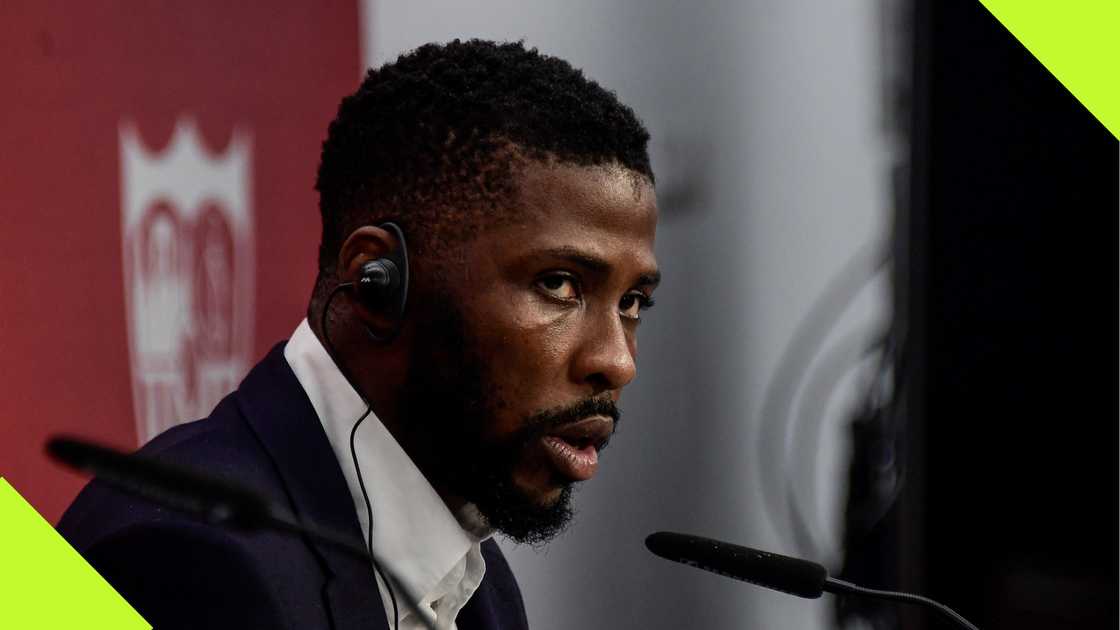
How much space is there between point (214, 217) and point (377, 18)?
552 mm

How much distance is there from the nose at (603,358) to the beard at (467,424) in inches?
0.8

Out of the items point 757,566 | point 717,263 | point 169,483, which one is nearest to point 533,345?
point 757,566

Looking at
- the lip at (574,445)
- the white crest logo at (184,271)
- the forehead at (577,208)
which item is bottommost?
the lip at (574,445)

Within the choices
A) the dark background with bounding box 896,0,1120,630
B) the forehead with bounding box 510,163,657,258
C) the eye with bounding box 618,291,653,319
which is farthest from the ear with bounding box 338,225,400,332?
the dark background with bounding box 896,0,1120,630

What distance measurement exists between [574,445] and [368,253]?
255 mm

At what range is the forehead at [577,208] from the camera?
1126 millimetres

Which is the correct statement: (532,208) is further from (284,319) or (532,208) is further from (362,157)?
(284,319)

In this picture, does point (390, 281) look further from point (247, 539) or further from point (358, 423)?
point (247, 539)

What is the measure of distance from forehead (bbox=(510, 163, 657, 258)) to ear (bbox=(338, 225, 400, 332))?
0.39ft

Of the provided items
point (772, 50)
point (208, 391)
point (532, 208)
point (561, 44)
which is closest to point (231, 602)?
point (532, 208)

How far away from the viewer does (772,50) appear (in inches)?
84.8

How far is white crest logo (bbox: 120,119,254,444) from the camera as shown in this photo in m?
1.43

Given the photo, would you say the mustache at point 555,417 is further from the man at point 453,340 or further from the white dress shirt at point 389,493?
the white dress shirt at point 389,493

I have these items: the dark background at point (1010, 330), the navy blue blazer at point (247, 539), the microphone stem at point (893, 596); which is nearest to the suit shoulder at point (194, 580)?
the navy blue blazer at point (247, 539)
